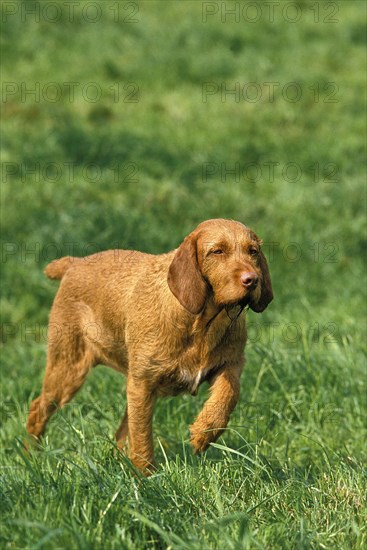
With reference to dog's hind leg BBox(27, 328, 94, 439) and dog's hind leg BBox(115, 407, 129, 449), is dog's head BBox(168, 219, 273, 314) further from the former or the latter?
dog's hind leg BBox(115, 407, 129, 449)

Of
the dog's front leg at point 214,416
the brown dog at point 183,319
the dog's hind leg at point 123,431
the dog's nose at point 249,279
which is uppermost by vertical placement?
the dog's nose at point 249,279

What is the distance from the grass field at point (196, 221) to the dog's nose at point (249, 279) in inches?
28.2

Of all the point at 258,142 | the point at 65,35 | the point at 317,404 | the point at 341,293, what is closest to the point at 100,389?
the point at 317,404

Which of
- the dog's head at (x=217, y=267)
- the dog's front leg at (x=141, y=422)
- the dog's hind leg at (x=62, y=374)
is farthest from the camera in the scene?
the dog's hind leg at (x=62, y=374)

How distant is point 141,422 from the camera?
13.9 ft

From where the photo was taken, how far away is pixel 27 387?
19.2 feet

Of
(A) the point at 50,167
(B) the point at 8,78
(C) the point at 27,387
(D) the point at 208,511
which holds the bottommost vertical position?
(C) the point at 27,387

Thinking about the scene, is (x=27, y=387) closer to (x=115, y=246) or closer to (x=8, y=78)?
Answer: (x=115, y=246)

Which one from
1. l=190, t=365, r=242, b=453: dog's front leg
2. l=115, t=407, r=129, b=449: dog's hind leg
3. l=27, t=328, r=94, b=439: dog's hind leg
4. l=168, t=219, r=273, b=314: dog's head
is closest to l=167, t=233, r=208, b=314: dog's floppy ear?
l=168, t=219, r=273, b=314: dog's head

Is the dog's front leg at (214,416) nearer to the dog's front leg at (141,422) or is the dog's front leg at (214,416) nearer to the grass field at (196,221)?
the grass field at (196,221)

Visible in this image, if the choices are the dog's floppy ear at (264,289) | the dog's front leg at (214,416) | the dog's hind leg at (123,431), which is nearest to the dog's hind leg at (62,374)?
the dog's hind leg at (123,431)

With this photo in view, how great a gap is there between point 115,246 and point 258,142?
10.4 ft

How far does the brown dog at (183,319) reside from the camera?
12.9ft

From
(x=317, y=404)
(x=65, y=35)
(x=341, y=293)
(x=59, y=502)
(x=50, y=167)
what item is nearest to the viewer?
(x=59, y=502)
